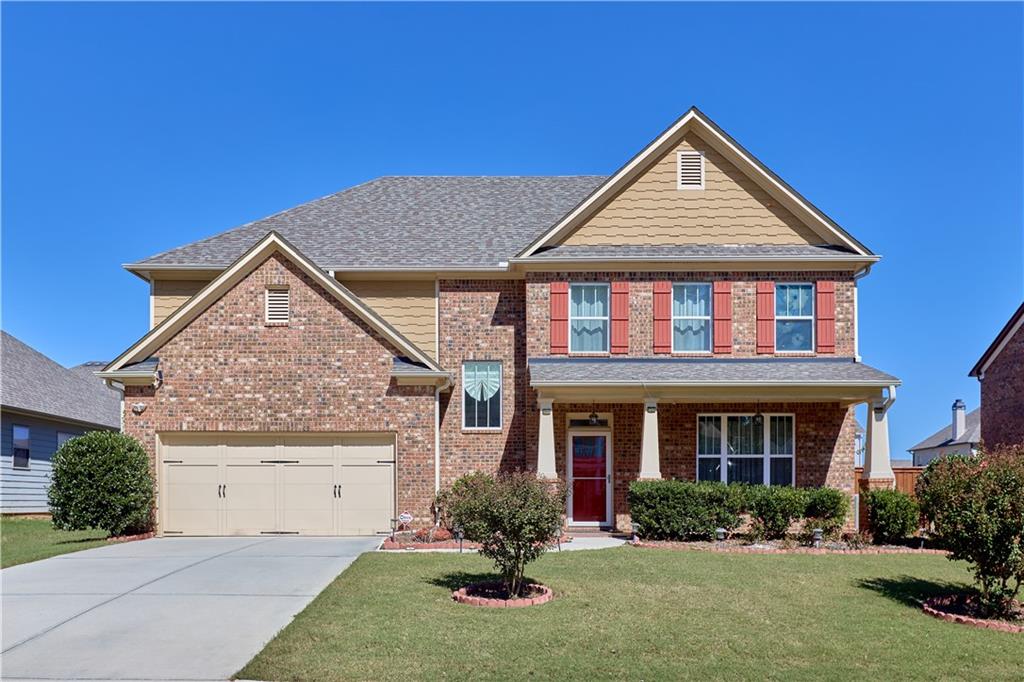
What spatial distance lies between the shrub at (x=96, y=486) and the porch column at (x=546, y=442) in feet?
26.7

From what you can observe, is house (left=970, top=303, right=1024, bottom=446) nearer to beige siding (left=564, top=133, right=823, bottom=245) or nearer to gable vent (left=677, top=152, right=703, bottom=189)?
beige siding (left=564, top=133, right=823, bottom=245)

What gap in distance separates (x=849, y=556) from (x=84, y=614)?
11.9 meters

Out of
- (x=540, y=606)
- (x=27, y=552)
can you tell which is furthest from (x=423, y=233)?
(x=540, y=606)

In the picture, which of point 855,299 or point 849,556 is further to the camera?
point 855,299

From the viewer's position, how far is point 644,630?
901cm

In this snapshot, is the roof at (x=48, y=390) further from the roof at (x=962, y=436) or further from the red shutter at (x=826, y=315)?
the roof at (x=962, y=436)

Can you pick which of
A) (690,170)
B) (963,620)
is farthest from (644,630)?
(690,170)

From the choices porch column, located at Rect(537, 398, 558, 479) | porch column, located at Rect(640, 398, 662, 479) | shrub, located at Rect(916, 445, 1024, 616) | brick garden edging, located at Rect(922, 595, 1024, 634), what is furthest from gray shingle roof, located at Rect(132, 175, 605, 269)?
brick garden edging, located at Rect(922, 595, 1024, 634)

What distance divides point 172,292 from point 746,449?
45.7 ft

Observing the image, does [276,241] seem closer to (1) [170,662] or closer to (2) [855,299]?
(1) [170,662]

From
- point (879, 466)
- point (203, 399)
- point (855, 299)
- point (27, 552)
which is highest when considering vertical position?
point (855, 299)

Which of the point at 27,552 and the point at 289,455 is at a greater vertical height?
the point at 289,455

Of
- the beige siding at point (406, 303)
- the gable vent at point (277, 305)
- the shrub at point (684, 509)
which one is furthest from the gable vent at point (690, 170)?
the gable vent at point (277, 305)

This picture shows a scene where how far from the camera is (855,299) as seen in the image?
18375mm
